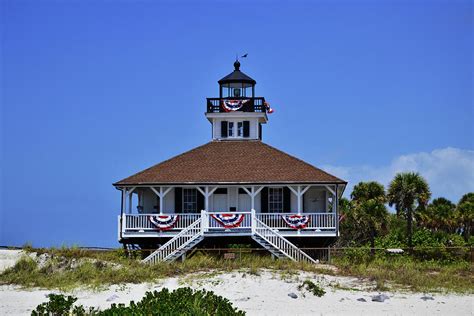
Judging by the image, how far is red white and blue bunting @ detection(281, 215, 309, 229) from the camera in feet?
140

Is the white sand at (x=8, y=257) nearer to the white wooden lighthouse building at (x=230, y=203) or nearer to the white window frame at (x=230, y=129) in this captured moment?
the white wooden lighthouse building at (x=230, y=203)

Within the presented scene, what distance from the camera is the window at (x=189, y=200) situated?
45.1 m

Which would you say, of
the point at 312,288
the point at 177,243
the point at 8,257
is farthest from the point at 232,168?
the point at 312,288

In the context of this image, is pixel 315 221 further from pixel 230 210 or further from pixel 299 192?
pixel 230 210

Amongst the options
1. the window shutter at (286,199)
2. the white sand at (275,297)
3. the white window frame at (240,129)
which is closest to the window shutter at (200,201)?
the window shutter at (286,199)

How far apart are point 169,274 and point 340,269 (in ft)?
22.0

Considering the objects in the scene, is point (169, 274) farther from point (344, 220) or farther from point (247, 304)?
point (344, 220)

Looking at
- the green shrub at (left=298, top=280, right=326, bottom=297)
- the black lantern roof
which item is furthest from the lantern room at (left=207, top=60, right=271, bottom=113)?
the green shrub at (left=298, top=280, right=326, bottom=297)

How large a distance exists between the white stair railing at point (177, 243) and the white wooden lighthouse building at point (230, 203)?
0.04 m

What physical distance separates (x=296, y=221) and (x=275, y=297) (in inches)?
413

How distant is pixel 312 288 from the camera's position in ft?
109

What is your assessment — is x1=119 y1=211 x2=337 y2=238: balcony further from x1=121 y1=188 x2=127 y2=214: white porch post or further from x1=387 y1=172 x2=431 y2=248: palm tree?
x1=387 y1=172 x2=431 y2=248: palm tree

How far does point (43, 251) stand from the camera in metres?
41.2

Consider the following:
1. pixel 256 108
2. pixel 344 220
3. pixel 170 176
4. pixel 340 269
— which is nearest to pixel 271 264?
pixel 340 269
